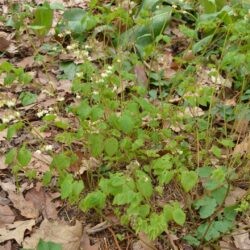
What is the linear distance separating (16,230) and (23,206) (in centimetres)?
15

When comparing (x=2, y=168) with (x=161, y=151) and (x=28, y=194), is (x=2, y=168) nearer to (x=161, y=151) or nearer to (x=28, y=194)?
(x=28, y=194)

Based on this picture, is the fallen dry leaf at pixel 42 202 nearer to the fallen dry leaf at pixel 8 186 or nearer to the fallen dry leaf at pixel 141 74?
the fallen dry leaf at pixel 8 186

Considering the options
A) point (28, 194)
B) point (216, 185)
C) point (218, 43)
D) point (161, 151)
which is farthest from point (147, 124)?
point (218, 43)

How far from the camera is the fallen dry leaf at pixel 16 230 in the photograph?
6.49ft

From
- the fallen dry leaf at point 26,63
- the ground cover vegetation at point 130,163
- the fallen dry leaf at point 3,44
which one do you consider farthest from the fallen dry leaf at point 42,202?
the fallen dry leaf at point 3,44

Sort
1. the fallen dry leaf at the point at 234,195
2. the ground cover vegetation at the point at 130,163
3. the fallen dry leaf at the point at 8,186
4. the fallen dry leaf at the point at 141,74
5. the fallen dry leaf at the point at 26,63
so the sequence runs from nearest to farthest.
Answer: the ground cover vegetation at the point at 130,163 < the fallen dry leaf at the point at 234,195 < the fallen dry leaf at the point at 8,186 < the fallen dry leaf at the point at 141,74 < the fallen dry leaf at the point at 26,63

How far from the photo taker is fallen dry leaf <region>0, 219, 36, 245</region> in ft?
6.49

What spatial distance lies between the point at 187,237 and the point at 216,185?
0.24 metres

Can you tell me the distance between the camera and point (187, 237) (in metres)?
1.96

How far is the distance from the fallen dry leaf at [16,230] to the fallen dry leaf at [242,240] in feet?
2.82

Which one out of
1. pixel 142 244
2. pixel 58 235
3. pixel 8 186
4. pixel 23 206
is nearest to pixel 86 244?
pixel 58 235

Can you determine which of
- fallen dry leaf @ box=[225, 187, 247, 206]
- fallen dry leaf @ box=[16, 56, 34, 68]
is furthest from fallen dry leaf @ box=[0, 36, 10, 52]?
fallen dry leaf @ box=[225, 187, 247, 206]

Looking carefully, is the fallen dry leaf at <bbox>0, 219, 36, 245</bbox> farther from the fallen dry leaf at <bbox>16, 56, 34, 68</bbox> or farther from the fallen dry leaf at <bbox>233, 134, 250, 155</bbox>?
the fallen dry leaf at <bbox>16, 56, 34, 68</bbox>

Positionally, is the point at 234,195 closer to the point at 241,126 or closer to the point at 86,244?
the point at 241,126
